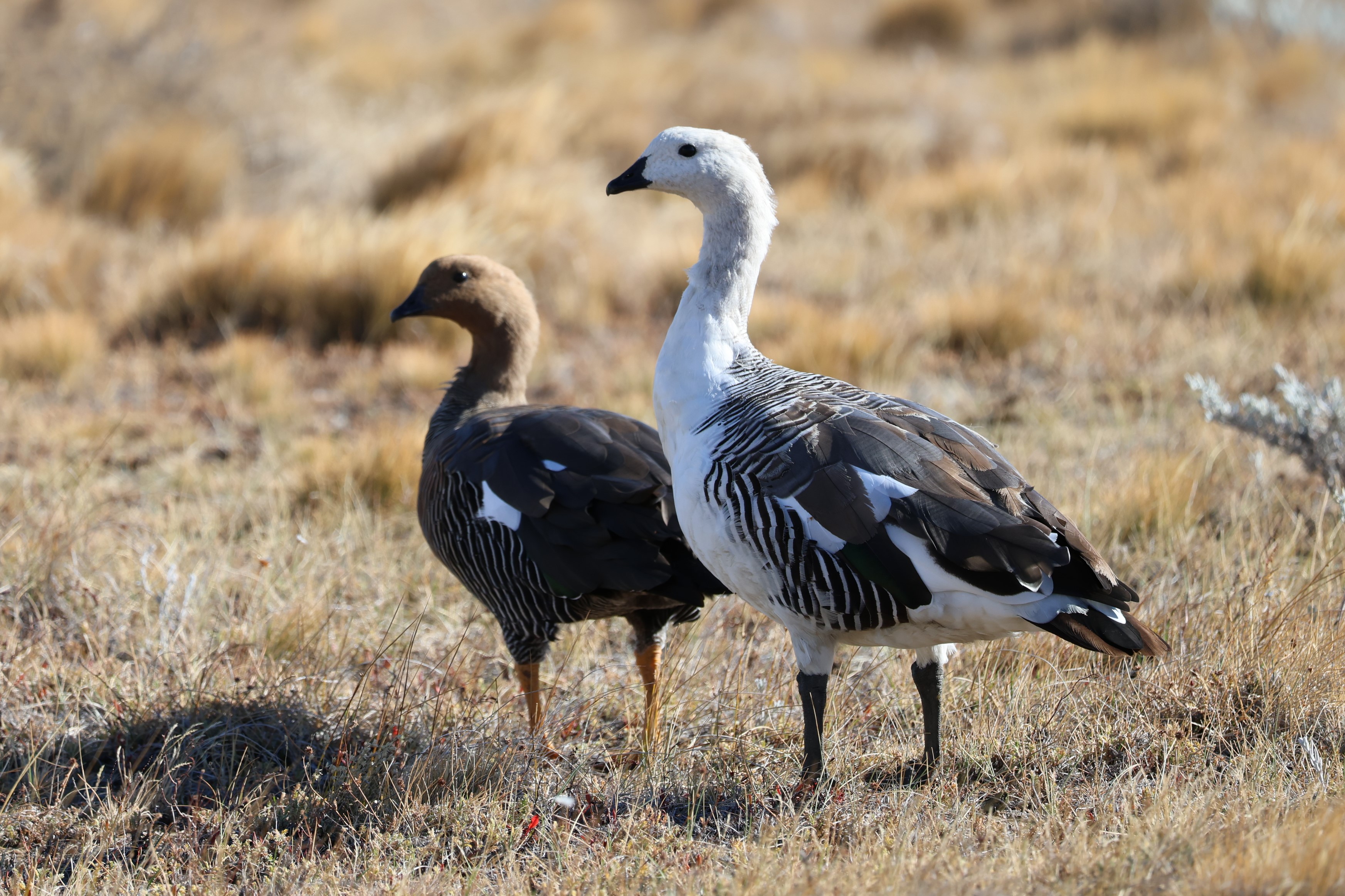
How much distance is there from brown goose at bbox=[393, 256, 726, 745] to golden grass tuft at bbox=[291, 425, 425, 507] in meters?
1.07

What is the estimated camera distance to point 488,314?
4.61m

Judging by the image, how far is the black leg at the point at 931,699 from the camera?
340 centimetres

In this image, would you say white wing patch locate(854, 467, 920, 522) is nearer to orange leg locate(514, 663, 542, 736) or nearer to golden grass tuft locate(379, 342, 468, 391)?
orange leg locate(514, 663, 542, 736)

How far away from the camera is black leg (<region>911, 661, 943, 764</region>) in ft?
11.2

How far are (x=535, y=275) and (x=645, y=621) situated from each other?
490 cm

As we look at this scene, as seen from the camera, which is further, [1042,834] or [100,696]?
[100,696]

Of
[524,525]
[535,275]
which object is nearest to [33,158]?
[535,275]

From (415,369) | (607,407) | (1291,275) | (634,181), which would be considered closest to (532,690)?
(634,181)

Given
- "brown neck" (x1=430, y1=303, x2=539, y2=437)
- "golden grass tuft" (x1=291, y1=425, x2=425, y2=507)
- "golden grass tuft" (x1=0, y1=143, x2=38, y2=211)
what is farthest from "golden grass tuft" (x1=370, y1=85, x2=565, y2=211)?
"brown neck" (x1=430, y1=303, x2=539, y2=437)

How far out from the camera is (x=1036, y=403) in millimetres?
6387

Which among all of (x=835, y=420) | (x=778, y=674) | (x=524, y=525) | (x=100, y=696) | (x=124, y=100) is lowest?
(x=100, y=696)

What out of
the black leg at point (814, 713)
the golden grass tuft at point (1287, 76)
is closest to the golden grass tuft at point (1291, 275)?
the black leg at point (814, 713)

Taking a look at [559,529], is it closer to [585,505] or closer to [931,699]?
[585,505]

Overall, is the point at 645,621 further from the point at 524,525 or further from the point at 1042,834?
the point at 1042,834
